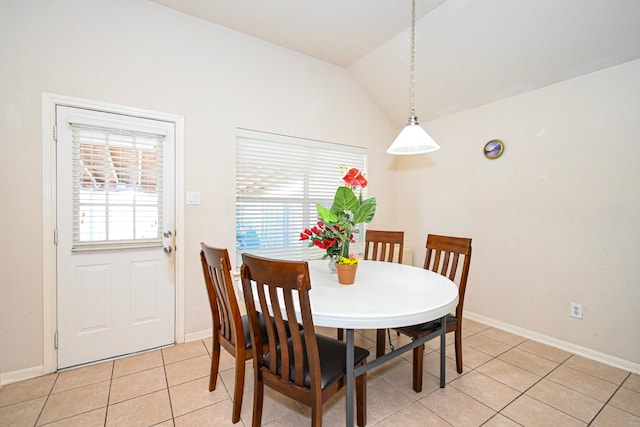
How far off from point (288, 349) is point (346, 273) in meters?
0.55

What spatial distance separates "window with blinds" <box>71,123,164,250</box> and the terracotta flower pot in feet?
5.41

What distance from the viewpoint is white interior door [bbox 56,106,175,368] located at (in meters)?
2.08

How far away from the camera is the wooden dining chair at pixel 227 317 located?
4.75ft

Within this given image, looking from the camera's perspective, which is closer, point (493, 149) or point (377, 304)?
point (377, 304)

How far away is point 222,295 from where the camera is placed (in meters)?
1.55

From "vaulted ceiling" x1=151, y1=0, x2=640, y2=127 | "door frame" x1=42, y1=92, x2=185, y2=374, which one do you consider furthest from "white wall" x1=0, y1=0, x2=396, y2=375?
"vaulted ceiling" x1=151, y1=0, x2=640, y2=127

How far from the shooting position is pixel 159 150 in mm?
2400

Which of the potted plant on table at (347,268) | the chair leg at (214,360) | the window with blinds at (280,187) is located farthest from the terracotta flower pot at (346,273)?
the window with blinds at (280,187)

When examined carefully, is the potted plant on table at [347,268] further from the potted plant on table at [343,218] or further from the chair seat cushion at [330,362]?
the chair seat cushion at [330,362]

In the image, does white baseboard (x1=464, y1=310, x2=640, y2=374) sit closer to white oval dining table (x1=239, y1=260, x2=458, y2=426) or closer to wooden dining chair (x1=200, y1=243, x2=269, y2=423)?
white oval dining table (x1=239, y1=260, x2=458, y2=426)

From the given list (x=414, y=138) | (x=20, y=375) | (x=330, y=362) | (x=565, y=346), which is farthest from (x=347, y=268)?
(x=20, y=375)

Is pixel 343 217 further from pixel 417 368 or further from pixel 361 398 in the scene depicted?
pixel 417 368

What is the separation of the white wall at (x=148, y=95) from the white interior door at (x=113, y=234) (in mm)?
136

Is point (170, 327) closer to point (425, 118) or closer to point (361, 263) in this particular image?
point (361, 263)
